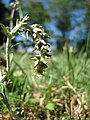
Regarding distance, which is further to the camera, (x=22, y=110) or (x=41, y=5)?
(x=41, y=5)

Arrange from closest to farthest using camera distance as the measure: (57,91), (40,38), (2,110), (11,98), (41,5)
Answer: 1. (40,38)
2. (2,110)
3. (11,98)
4. (57,91)
5. (41,5)

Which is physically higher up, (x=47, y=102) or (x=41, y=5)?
(x=47, y=102)

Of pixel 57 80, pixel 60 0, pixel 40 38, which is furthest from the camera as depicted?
pixel 60 0

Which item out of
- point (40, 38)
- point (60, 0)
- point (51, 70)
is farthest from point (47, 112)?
point (60, 0)

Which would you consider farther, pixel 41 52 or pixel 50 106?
pixel 50 106

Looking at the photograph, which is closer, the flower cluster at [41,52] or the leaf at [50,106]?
the flower cluster at [41,52]

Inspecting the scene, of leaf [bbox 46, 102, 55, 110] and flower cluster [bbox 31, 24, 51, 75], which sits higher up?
flower cluster [bbox 31, 24, 51, 75]

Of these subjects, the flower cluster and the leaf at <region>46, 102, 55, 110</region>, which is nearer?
the flower cluster

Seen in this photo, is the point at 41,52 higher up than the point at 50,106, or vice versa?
the point at 41,52

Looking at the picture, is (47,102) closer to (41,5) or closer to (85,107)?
(85,107)

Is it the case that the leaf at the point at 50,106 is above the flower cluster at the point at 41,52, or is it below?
below

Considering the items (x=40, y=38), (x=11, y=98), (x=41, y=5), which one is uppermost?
(x=40, y=38)
